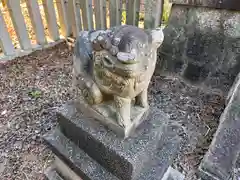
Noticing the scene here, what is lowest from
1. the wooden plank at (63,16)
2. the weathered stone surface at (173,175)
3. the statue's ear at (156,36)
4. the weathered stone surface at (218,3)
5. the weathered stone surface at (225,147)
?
the weathered stone surface at (173,175)

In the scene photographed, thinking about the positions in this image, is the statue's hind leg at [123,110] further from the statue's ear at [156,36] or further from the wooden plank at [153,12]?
the wooden plank at [153,12]

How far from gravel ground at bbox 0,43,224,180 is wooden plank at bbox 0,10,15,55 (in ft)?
0.40

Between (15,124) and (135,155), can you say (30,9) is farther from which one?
(135,155)

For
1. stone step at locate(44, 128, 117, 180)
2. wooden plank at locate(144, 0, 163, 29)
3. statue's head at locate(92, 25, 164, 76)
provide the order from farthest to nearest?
1. wooden plank at locate(144, 0, 163, 29)
2. stone step at locate(44, 128, 117, 180)
3. statue's head at locate(92, 25, 164, 76)

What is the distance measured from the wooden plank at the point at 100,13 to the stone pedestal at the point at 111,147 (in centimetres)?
151

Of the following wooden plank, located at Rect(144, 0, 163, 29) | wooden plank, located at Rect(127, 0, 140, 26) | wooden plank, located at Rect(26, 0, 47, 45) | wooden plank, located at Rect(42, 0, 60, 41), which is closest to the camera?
wooden plank, located at Rect(144, 0, 163, 29)

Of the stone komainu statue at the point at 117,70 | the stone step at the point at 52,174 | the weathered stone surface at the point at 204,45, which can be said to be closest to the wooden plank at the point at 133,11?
the weathered stone surface at the point at 204,45

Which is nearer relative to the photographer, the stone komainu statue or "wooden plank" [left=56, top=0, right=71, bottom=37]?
the stone komainu statue

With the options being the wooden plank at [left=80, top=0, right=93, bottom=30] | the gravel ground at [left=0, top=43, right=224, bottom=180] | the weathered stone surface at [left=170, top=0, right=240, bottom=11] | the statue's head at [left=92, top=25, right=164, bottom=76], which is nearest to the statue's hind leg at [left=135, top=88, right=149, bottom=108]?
the statue's head at [left=92, top=25, right=164, bottom=76]

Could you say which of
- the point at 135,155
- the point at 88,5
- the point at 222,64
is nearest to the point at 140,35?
the point at 135,155

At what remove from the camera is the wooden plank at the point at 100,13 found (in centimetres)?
230

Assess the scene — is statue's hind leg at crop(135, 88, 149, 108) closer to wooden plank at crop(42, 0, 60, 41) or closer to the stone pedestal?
the stone pedestal

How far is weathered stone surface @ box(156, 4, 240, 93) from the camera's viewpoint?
5.45 feet

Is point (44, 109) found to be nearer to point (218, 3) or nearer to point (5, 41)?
point (5, 41)
